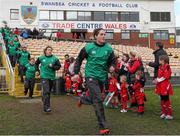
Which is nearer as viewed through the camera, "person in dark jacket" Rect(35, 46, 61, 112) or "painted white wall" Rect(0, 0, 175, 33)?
"person in dark jacket" Rect(35, 46, 61, 112)

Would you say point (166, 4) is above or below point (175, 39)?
above

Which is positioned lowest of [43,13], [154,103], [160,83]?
[154,103]

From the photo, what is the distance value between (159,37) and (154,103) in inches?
1713

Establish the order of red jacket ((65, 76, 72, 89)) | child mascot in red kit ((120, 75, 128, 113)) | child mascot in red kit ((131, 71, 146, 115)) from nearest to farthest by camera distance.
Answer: child mascot in red kit ((131, 71, 146, 115)) < child mascot in red kit ((120, 75, 128, 113)) < red jacket ((65, 76, 72, 89))

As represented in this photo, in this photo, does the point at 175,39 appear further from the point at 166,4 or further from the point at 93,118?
the point at 93,118

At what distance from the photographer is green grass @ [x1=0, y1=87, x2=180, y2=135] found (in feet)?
25.3

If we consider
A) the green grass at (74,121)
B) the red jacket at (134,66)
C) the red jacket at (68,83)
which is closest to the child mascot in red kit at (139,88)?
the red jacket at (134,66)

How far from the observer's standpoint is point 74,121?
28.9 ft

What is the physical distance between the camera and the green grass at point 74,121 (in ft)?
25.3

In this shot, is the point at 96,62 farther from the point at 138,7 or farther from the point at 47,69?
the point at 138,7

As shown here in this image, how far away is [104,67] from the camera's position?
782 cm

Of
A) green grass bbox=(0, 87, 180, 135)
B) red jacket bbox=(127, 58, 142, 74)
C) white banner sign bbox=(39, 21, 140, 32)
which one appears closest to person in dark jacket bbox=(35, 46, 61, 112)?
green grass bbox=(0, 87, 180, 135)

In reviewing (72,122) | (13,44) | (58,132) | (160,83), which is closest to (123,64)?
(160,83)

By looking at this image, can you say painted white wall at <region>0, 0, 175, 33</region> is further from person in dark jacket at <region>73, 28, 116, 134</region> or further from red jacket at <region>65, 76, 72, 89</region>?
person in dark jacket at <region>73, 28, 116, 134</region>
